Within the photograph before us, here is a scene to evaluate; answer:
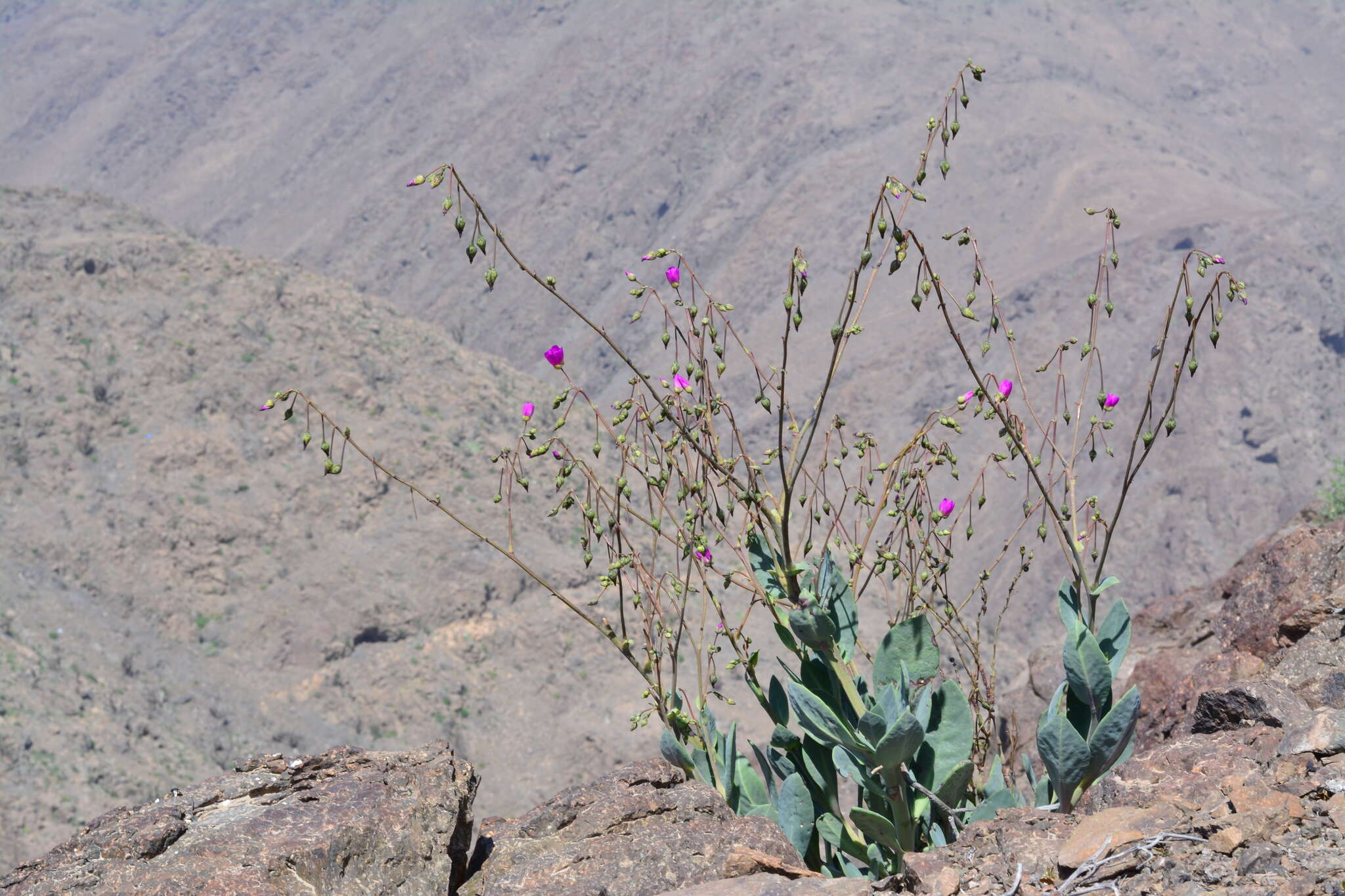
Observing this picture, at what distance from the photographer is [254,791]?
318cm

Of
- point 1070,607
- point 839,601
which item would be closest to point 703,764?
point 839,601

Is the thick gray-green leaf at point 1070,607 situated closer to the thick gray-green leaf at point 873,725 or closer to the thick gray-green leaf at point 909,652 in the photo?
the thick gray-green leaf at point 909,652

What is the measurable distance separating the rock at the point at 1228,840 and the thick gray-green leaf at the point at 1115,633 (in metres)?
0.91

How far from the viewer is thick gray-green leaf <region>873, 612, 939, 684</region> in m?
3.12

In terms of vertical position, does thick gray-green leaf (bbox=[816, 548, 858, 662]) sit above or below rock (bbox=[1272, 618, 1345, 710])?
above

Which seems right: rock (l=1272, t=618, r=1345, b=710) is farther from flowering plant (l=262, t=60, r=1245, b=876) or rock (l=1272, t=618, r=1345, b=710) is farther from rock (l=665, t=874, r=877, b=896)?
rock (l=665, t=874, r=877, b=896)

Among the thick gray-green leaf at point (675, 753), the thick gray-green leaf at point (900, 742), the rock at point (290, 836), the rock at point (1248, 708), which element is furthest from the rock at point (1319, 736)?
the rock at point (290, 836)

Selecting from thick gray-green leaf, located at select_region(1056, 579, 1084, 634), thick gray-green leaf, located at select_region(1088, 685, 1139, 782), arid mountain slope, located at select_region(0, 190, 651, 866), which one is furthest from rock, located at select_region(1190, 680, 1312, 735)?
arid mountain slope, located at select_region(0, 190, 651, 866)

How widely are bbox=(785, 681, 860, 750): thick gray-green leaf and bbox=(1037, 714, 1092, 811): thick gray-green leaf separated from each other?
497 mm

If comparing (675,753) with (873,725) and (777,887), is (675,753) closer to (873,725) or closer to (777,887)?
(873,725)

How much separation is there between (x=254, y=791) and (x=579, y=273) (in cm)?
4371

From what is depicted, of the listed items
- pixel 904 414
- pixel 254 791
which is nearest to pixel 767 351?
pixel 904 414

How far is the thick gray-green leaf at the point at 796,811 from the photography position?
3.21 m

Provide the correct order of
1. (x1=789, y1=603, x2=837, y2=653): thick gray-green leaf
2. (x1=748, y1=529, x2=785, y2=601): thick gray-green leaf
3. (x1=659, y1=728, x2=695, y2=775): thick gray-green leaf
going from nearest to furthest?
1. (x1=789, y1=603, x2=837, y2=653): thick gray-green leaf
2. (x1=748, y1=529, x2=785, y2=601): thick gray-green leaf
3. (x1=659, y1=728, x2=695, y2=775): thick gray-green leaf
